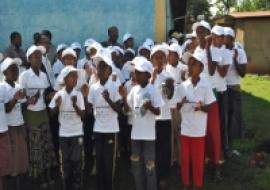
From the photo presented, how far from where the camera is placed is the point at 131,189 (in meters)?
7.06

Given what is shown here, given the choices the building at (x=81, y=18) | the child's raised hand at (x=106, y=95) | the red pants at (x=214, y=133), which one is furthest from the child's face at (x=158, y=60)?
the building at (x=81, y=18)

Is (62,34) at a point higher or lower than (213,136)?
higher

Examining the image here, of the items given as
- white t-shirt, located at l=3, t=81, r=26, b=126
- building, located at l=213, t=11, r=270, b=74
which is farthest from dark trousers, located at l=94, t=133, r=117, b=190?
building, located at l=213, t=11, r=270, b=74

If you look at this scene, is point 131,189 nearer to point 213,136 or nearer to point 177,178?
point 177,178

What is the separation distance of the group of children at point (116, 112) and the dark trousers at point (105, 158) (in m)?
0.01

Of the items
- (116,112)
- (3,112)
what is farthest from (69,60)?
(3,112)

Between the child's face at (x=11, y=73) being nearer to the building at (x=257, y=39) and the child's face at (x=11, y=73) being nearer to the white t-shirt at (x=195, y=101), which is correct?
the white t-shirt at (x=195, y=101)

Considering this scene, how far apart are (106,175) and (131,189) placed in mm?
648

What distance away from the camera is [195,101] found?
6.36 meters

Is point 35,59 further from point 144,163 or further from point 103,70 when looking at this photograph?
point 144,163

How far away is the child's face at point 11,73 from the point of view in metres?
6.38

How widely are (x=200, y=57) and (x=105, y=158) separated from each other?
1.72 metres

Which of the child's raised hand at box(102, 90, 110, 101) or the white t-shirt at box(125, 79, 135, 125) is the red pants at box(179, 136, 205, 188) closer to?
the white t-shirt at box(125, 79, 135, 125)

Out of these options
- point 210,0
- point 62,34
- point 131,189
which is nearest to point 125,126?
point 131,189
